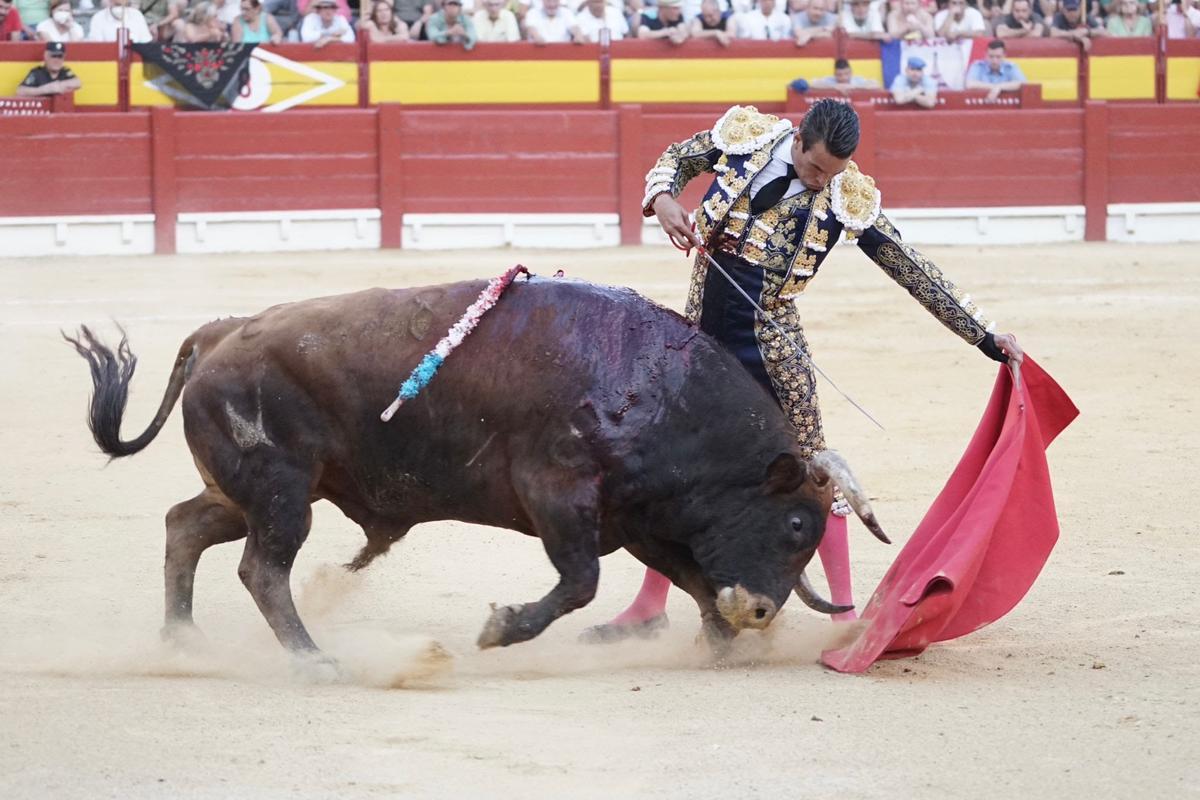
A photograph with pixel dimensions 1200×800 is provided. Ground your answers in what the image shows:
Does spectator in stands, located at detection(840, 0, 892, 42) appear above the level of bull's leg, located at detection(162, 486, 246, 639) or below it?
above

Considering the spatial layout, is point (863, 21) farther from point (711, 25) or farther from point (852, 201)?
point (852, 201)

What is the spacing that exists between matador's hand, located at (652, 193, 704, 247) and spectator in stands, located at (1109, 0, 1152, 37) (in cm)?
1059

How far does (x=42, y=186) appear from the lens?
11.0 m

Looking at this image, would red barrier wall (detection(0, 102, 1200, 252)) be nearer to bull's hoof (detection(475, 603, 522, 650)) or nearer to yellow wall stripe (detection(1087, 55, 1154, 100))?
yellow wall stripe (detection(1087, 55, 1154, 100))

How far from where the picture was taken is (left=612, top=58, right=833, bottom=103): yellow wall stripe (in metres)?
12.1

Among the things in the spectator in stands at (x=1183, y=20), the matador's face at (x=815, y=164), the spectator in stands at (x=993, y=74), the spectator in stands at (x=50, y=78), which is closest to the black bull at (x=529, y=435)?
the matador's face at (x=815, y=164)

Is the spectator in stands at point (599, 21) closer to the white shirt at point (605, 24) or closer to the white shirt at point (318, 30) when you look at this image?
the white shirt at point (605, 24)

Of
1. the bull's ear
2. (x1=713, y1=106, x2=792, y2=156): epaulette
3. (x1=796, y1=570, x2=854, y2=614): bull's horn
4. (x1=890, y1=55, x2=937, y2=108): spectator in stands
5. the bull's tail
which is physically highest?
(x1=890, y1=55, x2=937, y2=108): spectator in stands

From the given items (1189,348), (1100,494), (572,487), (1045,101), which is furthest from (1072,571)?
(1045,101)

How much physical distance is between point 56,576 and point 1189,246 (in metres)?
9.46

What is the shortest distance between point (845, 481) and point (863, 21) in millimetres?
9597

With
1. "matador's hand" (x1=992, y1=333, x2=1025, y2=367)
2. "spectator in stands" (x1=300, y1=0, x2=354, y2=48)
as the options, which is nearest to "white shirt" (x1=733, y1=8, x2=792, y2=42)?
"spectator in stands" (x1=300, y1=0, x2=354, y2=48)

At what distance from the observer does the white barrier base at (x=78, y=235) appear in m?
11.0

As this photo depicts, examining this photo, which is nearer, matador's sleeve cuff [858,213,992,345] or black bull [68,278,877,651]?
black bull [68,278,877,651]
